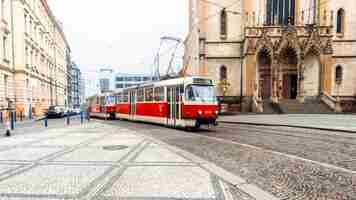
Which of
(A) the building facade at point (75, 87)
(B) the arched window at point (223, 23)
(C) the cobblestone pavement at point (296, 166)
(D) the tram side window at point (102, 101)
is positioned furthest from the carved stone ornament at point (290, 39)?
(A) the building facade at point (75, 87)

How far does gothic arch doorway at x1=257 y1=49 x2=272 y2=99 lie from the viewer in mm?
35088

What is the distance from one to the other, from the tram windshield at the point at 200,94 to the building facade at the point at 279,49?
19.9 m

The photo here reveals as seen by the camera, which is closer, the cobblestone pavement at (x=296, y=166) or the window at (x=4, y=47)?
the cobblestone pavement at (x=296, y=166)

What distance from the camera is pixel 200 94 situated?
13.6 metres

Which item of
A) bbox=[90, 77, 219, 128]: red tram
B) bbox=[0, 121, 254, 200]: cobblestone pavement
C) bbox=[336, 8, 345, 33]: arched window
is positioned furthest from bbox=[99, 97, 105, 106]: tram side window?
bbox=[336, 8, 345, 33]: arched window

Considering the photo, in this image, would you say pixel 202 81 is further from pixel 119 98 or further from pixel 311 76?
pixel 311 76

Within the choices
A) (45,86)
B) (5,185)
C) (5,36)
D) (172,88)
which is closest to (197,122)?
(172,88)

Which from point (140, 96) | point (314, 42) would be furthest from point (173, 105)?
point (314, 42)

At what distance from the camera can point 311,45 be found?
32.8m

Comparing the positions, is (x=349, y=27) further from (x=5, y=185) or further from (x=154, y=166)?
(x=5, y=185)

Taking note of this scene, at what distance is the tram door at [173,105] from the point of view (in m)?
13.9

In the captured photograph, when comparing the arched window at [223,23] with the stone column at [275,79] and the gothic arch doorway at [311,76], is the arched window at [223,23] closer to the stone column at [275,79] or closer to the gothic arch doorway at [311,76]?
the stone column at [275,79]

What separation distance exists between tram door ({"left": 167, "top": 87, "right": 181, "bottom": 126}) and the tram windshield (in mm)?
701

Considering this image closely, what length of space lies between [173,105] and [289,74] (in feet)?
90.8
